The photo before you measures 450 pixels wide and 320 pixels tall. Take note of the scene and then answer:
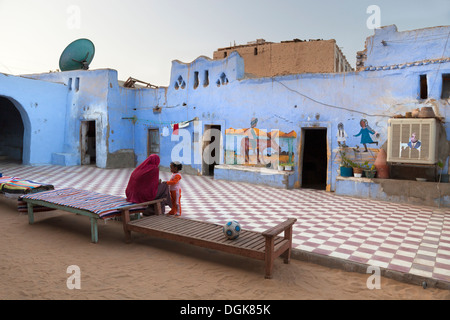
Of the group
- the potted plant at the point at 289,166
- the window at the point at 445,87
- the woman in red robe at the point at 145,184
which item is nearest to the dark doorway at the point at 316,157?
the potted plant at the point at 289,166

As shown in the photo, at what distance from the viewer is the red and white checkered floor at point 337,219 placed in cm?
441

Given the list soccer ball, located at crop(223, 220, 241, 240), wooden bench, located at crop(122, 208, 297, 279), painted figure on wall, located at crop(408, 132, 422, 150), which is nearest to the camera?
wooden bench, located at crop(122, 208, 297, 279)

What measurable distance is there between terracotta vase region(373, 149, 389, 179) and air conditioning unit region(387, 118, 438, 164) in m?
0.46

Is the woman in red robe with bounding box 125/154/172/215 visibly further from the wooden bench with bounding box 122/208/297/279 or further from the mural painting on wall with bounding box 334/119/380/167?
the mural painting on wall with bounding box 334/119/380/167

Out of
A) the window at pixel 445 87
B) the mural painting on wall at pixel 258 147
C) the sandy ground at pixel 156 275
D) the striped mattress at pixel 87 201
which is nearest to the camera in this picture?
the sandy ground at pixel 156 275

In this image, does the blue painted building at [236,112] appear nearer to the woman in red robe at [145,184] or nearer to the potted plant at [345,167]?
the potted plant at [345,167]

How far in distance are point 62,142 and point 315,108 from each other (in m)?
12.0

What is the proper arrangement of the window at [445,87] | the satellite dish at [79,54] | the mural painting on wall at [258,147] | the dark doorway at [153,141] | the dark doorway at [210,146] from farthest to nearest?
the satellite dish at [79,54], the dark doorway at [153,141], the dark doorway at [210,146], the mural painting on wall at [258,147], the window at [445,87]

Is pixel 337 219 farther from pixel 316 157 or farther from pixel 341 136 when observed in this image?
pixel 316 157

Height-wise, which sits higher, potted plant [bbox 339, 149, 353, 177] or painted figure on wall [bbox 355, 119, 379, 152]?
painted figure on wall [bbox 355, 119, 379, 152]

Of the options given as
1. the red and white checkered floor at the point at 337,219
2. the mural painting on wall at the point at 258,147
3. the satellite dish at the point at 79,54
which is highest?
the satellite dish at the point at 79,54

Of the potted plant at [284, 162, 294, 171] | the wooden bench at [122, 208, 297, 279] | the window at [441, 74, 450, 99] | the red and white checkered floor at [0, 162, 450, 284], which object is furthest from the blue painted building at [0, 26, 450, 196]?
the wooden bench at [122, 208, 297, 279]

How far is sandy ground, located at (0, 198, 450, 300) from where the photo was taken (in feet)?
11.2

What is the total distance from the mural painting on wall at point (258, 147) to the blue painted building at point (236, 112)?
0.04 metres
